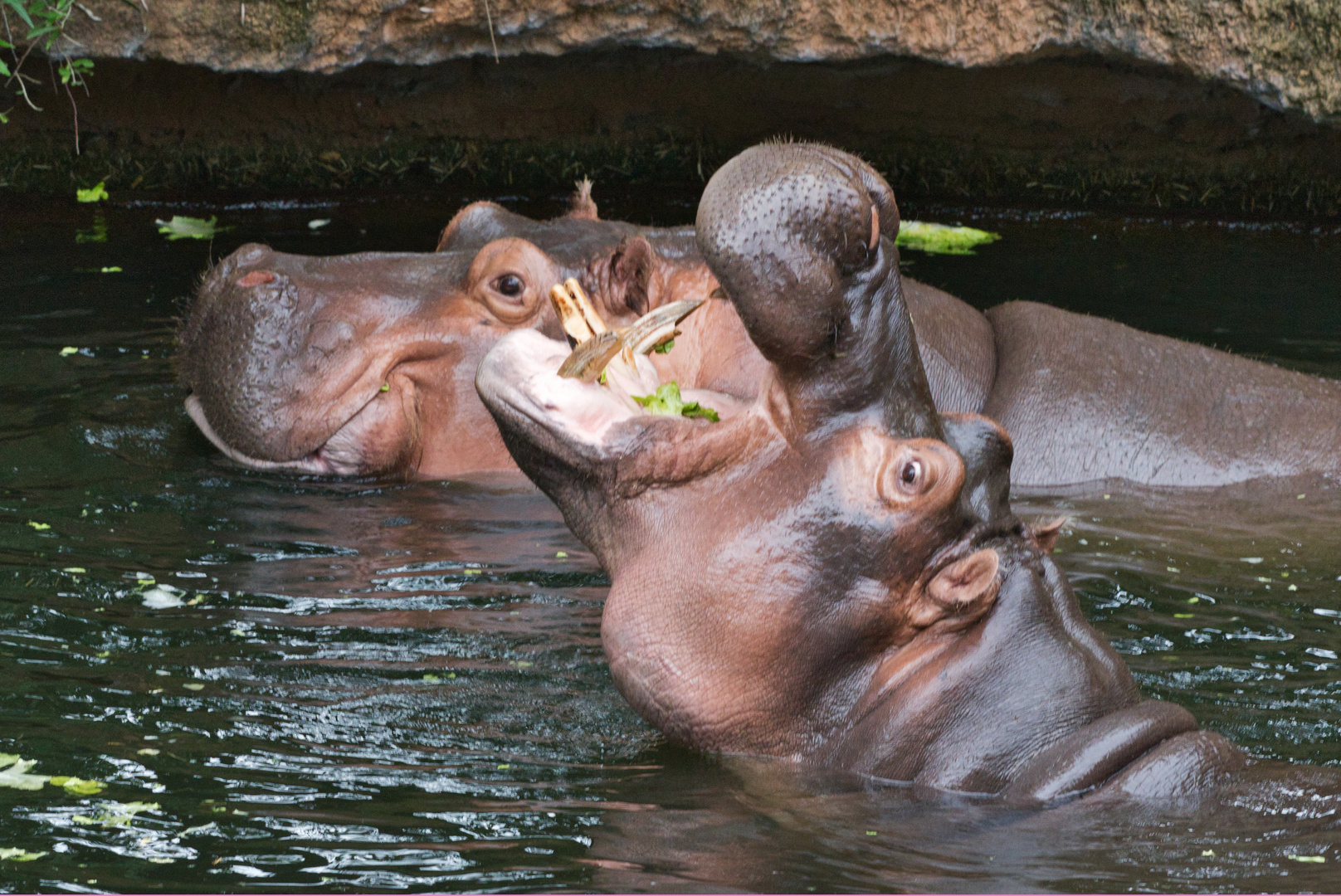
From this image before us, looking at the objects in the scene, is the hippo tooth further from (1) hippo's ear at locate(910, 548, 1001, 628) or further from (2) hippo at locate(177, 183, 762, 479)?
(2) hippo at locate(177, 183, 762, 479)

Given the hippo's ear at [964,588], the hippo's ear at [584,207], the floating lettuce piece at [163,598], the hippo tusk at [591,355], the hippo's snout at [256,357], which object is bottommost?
the floating lettuce piece at [163,598]

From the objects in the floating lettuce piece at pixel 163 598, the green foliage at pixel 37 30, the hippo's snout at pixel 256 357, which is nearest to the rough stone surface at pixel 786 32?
the green foliage at pixel 37 30

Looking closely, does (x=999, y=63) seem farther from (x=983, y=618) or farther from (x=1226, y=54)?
(x=983, y=618)

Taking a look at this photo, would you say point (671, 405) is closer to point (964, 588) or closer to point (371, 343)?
point (964, 588)

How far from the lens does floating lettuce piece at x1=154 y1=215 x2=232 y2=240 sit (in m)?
8.73

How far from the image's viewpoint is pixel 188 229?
8.81 metres

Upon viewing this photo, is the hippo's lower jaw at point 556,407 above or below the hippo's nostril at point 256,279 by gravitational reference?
below

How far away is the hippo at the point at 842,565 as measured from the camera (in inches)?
120

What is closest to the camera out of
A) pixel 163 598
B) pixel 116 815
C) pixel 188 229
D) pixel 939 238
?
pixel 116 815

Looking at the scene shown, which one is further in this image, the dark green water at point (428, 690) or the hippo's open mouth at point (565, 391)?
the hippo's open mouth at point (565, 391)

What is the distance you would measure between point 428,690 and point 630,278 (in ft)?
6.70

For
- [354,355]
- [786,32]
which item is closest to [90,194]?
[786,32]

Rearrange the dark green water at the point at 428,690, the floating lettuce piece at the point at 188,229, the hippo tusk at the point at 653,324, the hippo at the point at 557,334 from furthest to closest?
the floating lettuce piece at the point at 188,229 → the hippo at the point at 557,334 → the hippo tusk at the point at 653,324 → the dark green water at the point at 428,690

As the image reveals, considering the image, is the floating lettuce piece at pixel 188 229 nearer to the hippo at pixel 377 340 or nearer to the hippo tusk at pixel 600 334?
the hippo at pixel 377 340
